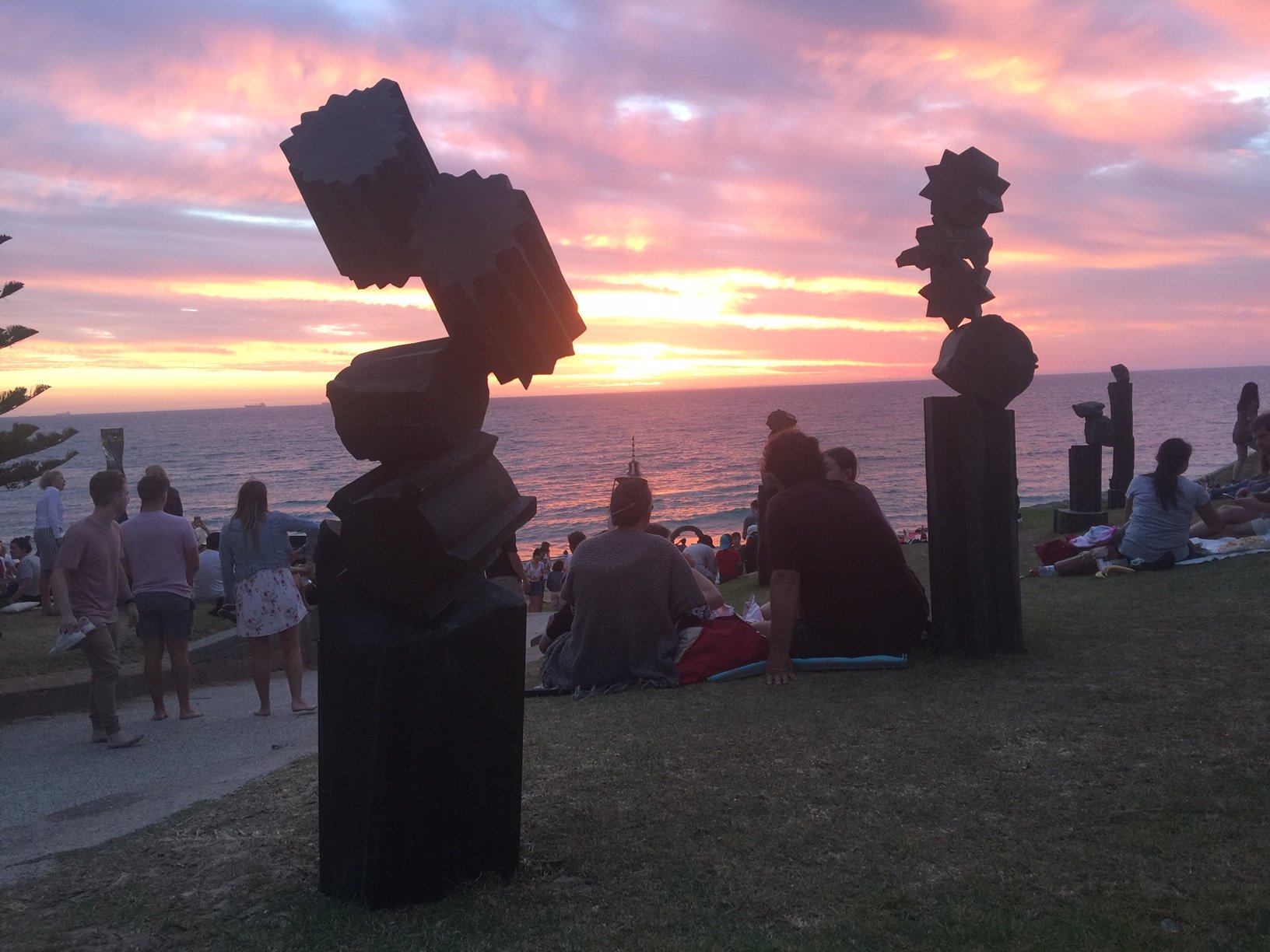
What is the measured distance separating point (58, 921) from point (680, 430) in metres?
116

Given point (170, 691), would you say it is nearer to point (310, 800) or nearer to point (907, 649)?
point (310, 800)

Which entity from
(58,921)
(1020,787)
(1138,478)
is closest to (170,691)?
(58,921)

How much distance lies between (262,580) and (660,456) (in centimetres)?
7704

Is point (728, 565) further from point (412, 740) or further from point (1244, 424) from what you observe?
point (412, 740)

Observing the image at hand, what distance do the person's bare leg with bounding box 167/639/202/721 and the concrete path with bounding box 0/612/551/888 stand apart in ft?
0.39

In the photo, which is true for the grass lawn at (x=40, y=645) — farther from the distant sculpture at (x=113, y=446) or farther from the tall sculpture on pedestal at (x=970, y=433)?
the tall sculpture on pedestal at (x=970, y=433)

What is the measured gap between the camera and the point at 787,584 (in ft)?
18.8

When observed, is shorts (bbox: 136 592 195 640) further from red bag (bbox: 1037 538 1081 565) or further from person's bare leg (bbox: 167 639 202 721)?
red bag (bbox: 1037 538 1081 565)

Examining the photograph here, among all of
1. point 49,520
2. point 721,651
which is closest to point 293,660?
point 721,651

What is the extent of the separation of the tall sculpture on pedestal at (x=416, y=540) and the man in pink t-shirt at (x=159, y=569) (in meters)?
4.96

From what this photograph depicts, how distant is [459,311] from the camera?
3.21 metres

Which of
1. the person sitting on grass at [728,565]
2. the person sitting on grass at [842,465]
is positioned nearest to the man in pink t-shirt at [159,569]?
the person sitting on grass at [842,465]

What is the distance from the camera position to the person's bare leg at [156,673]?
786cm

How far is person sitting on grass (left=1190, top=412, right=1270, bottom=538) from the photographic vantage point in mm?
9266
